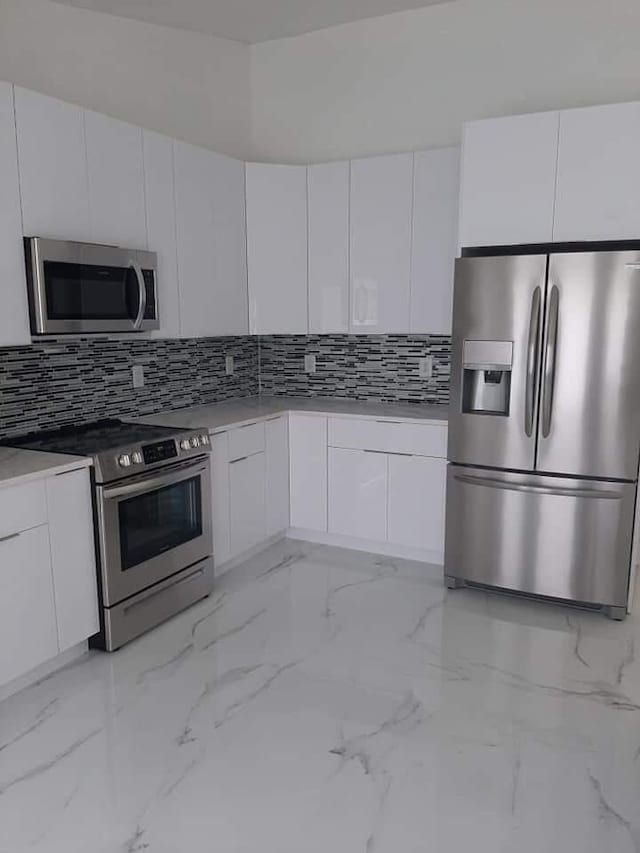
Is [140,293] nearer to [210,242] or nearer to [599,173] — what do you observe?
[210,242]

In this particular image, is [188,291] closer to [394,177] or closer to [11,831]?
[394,177]

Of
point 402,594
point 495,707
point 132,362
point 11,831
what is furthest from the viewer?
point 132,362

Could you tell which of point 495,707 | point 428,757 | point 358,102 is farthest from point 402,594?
point 358,102

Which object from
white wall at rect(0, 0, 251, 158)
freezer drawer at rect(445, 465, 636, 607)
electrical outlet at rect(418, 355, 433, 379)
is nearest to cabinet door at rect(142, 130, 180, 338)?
white wall at rect(0, 0, 251, 158)

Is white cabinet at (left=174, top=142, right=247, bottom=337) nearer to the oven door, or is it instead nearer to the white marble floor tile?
the oven door

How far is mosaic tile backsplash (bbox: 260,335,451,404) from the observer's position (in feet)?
14.0

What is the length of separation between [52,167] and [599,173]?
2.43 m

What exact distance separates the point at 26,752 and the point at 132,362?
2126mm

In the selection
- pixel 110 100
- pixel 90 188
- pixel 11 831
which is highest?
pixel 110 100

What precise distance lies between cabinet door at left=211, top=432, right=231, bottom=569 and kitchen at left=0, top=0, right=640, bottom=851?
21mm

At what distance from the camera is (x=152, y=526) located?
10.1 ft

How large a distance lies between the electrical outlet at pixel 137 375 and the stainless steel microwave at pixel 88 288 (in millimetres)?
528

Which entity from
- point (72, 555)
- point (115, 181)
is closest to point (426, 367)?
point (115, 181)

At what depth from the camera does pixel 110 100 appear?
3609 mm
